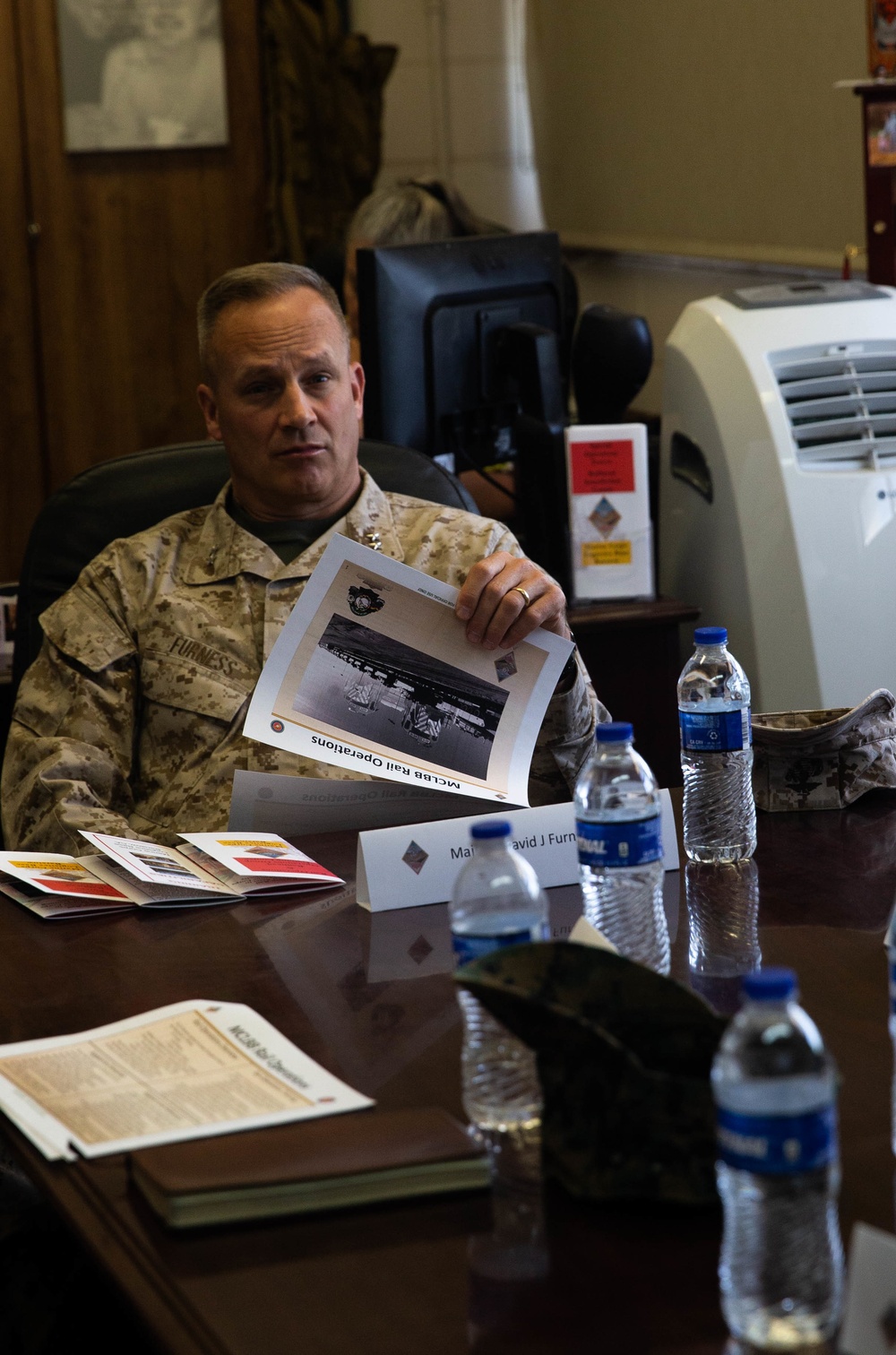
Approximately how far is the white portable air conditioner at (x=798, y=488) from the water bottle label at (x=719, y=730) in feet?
3.44

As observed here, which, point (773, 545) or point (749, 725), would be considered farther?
point (773, 545)

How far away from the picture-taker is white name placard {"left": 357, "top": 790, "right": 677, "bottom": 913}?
134 cm

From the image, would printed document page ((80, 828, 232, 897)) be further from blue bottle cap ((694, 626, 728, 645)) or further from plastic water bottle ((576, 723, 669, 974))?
blue bottle cap ((694, 626, 728, 645))

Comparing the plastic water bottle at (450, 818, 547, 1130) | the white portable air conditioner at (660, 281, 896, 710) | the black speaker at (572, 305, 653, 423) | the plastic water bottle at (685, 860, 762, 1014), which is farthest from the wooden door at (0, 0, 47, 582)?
the plastic water bottle at (450, 818, 547, 1130)

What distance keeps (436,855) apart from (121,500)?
884mm

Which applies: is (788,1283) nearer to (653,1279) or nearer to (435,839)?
(653,1279)

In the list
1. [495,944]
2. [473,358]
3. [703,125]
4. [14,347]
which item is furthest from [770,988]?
[14,347]

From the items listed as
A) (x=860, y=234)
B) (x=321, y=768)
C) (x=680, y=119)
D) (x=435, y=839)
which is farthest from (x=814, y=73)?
(x=435, y=839)

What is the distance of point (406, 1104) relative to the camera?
0.98m

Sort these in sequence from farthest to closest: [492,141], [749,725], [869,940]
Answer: [492,141], [749,725], [869,940]

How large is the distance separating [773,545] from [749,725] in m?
1.01

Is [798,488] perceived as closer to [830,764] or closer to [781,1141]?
[830,764]

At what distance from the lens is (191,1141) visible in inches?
36.4

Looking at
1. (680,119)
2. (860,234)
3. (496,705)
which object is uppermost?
(680,119)
